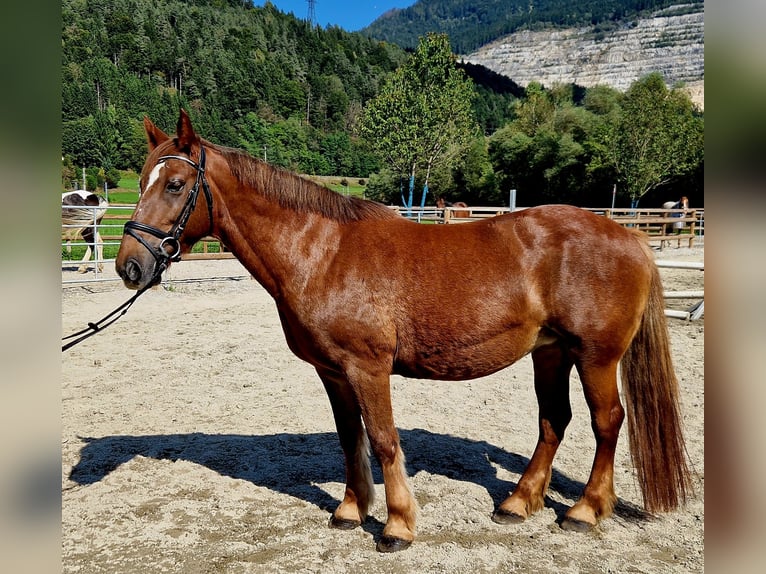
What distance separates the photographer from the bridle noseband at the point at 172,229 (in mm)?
2676

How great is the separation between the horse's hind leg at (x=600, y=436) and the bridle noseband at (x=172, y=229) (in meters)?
2.37

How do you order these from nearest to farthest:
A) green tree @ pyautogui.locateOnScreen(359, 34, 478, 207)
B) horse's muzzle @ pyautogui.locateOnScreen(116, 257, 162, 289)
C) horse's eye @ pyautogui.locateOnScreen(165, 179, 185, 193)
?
1. horse's muzzle @ pyautogui.locateOnScreen(116, 257, 162, 289)
2. horse's eye @ pyautogui.locateOnScreen(165, 179, 185, 193)
3. green tree @ pyautogui.locateOnScreen(359, 34, 478, 207)

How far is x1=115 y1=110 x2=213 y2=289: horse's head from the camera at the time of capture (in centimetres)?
266

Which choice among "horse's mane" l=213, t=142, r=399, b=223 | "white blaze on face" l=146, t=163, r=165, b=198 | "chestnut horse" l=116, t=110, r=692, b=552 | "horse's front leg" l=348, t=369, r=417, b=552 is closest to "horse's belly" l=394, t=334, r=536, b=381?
"chestnut horse" l=116, t=110, r=692, b=552

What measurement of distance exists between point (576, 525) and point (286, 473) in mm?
1985

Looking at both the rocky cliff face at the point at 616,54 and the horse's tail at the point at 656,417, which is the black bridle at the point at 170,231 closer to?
the horse's tail at the point at 656,417

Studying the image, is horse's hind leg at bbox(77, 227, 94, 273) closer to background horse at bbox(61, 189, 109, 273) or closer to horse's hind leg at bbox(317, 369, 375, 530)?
background horse at bbox(61, 189, 109, 273)

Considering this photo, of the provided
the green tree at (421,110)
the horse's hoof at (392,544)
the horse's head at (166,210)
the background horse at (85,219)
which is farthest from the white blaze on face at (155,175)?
the green tree at (421,110)

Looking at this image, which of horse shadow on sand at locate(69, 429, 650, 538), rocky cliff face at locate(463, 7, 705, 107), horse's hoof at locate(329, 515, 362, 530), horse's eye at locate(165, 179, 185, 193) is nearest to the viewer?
horse's eye at locate(165, 179, 185, 193)

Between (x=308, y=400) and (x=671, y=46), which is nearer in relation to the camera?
(x=308, y=400)
